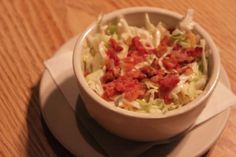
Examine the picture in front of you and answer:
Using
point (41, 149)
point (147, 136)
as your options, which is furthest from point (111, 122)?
point (41, 149)

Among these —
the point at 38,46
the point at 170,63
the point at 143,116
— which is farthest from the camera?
the point at 38,46

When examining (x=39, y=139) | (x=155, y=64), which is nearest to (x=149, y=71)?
(x=155, y=64)

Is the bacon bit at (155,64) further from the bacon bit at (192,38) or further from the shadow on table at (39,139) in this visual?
the shadow on table at (39,139)

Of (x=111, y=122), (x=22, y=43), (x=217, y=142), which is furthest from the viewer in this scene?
(x=22, y=43)

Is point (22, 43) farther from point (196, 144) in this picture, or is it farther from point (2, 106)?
point (196, 144)

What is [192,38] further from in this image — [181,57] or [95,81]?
[95,81]

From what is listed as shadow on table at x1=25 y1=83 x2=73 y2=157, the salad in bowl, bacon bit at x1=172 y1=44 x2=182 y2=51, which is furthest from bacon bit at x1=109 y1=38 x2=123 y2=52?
shadow on table at x1=25 y1=83 x2=73 y2=157
